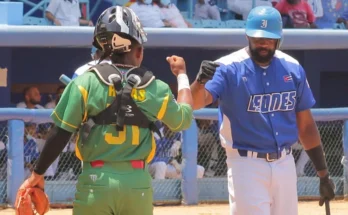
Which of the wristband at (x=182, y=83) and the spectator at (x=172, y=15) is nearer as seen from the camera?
the wristband at (x=182, y=83)

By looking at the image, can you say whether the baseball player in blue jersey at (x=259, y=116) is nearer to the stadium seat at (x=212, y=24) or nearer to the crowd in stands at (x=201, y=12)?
the crowd in stands at (x=201, y=12)

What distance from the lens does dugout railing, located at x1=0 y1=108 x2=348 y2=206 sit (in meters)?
9.93

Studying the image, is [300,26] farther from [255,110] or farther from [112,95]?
[112,95]

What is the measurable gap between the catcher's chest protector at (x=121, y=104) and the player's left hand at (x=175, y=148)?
633 cm

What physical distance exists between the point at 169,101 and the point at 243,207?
4.28 ft

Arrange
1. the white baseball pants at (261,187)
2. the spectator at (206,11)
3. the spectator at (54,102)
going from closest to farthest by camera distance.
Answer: the white baseball pants at (261,187) → the spectator at (54,102) → the spectator at (206,11)

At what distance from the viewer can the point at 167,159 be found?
419 inches

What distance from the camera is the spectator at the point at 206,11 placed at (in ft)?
45.1

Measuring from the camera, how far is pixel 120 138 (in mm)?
4238

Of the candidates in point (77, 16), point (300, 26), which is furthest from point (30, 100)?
point (300, 26)

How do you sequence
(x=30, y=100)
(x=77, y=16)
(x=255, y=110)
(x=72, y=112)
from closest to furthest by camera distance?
1. (x=72, y=112)
2. (x=255, y=110)
3. (x=30, y=100)
4. (x=77, y=16)

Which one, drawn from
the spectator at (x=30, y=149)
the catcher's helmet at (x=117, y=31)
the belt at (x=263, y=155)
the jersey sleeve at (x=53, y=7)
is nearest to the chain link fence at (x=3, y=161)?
the spectator at (x=30, y=149)

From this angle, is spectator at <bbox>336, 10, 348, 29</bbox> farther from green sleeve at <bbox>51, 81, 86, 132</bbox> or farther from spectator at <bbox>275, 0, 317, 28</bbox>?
green sleeve at <bbox>51, 81, 86, 132</bbox>

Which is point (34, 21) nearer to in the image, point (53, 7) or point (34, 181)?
point (53, 7)
